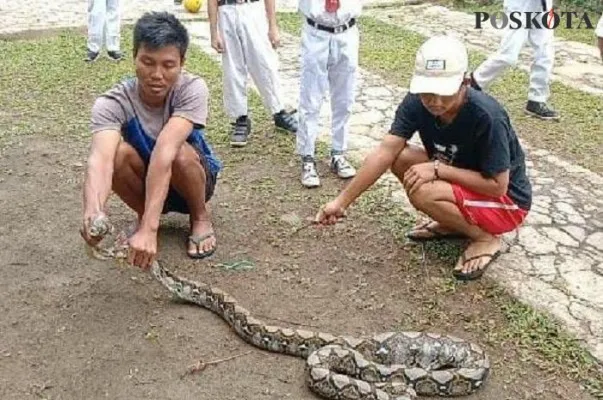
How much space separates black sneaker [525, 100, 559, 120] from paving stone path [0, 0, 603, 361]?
911 millimetres

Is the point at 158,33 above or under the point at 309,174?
above

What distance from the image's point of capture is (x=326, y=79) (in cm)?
609

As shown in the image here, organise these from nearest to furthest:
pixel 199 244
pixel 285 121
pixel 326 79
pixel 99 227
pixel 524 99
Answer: pixel 99 227 < pixel 199 244 < pixel 326 79 < pixel 285 121 < pixel 524 99

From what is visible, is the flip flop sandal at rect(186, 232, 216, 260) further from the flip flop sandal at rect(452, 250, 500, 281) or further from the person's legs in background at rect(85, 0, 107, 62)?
the person's legs in background at rect(85, 0, 107, 62)

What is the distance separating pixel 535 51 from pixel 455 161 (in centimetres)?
340

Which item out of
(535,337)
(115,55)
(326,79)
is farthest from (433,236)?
(115,55)

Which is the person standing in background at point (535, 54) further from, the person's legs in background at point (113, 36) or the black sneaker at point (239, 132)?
the person's legs in background at point (113, 36)

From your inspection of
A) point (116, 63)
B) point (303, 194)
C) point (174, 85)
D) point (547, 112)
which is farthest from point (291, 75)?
point (174, 85)

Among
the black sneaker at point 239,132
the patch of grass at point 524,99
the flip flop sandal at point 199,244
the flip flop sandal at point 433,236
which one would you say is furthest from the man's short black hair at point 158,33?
the patch of grass at point 524,99

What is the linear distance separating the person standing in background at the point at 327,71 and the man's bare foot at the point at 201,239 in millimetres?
1133

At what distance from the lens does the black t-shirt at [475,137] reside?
447cm

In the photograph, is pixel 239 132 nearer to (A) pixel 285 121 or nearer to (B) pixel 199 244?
(A) pixel 285 121

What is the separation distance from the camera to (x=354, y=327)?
4316mm

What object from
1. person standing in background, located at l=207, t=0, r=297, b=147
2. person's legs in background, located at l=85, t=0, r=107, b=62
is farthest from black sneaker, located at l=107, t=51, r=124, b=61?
person standing in background, located at l=207, t=0, r=297, b=147
